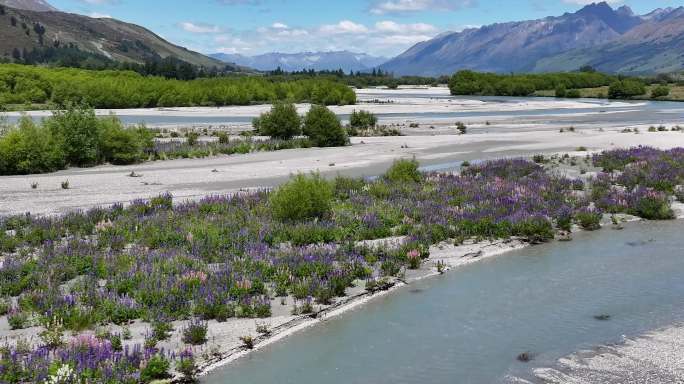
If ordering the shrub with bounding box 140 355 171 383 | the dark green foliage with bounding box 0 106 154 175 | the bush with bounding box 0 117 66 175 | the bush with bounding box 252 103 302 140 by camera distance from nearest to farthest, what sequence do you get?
the shrub with bounding box 140 355 171 383 < the bush with bounding box 0 117 66 175 < the dark green foliage with bounding box 0 106 154 175 < the bush with bounding box 252 103 302 140

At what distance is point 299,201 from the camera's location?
18062 millimetres

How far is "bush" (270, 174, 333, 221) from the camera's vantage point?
710 inches

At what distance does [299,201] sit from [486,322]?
8.38 metres

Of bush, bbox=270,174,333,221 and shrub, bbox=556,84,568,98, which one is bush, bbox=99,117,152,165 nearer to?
bush, bbox=270,174,333,221

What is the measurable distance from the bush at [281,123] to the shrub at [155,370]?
139ft

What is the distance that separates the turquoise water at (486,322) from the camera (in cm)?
903

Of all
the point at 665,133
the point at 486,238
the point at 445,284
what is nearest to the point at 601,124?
the point at 665,133

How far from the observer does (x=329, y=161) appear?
117 feet

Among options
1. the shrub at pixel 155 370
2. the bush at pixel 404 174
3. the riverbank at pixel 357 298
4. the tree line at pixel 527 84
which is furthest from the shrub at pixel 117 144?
the tree line at pixel 527 84

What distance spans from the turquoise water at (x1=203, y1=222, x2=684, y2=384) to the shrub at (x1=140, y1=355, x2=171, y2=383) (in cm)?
61

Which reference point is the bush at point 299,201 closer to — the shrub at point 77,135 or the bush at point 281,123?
the shrub at point 77,135

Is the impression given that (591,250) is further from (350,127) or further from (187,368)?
(350,127)

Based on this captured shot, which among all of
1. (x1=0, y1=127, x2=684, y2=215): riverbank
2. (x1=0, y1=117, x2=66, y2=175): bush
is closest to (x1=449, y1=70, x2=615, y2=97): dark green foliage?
(x1=0, y1=127, x2=684, y2=215): riverbank

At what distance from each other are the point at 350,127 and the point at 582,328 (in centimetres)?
4829
